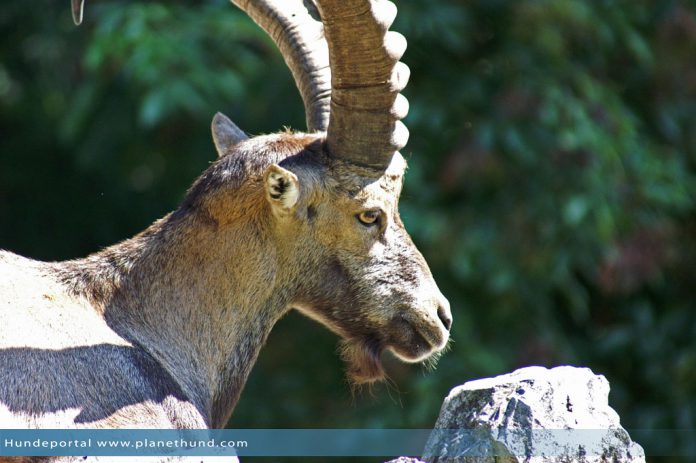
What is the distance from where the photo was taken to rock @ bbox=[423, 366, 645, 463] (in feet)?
13.6

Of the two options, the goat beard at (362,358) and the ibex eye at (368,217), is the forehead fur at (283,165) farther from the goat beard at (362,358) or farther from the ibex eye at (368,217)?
the goat beard at (362,358)

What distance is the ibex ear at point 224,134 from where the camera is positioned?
6.23 meters

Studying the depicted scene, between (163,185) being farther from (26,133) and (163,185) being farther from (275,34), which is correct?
(275,34)

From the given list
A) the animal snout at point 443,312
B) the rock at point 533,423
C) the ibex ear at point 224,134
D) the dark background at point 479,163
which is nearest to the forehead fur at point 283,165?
the animal snout at point 443,312

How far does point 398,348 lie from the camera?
553 cm

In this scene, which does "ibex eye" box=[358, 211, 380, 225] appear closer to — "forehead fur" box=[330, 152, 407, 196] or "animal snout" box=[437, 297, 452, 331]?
"forehead fur" box=[330, 152, 407, 196]

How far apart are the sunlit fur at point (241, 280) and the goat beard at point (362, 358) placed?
11mm

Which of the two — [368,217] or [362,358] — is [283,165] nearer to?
[368,217]

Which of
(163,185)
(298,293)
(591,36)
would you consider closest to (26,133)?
(163,185)

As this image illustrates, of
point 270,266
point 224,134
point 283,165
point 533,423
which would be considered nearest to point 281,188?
point 283,165

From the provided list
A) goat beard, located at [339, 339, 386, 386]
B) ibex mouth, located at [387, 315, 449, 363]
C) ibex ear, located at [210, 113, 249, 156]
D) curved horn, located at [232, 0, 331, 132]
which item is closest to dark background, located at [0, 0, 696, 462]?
ibex ear, located at [210, 113, 249, 156]

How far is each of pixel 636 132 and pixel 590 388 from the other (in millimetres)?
8335

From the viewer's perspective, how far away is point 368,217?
17.7 ft

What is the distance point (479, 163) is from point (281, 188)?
6532mm
